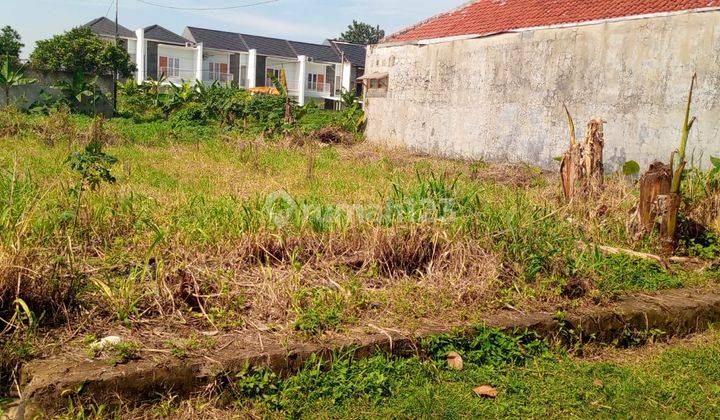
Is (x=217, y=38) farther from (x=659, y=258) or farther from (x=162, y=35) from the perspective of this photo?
(x=659, y=258)

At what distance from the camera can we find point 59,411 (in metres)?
2.54

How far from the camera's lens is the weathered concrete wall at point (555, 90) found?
9922 mm

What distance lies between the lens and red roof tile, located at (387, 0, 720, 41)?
35.1ft

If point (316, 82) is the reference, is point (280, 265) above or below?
below

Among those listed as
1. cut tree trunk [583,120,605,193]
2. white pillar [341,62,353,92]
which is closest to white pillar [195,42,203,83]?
white pillar [341,62,353,92]

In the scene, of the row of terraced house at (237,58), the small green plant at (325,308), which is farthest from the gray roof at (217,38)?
the small green plant at (325,308)

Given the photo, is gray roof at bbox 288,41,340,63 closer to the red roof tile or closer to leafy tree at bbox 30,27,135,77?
leafy tree at bbox 30,27,135,77

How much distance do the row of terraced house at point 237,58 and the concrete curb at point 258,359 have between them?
39.2m

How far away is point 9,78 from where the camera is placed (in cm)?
1877

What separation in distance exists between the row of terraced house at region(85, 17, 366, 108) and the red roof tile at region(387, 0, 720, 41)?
26826 millimetres

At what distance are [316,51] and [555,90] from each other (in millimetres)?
41574

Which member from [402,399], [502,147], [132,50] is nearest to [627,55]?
[502,147]

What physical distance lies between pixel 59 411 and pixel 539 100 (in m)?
11.2

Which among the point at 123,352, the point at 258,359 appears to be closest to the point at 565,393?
the point at 258,359
